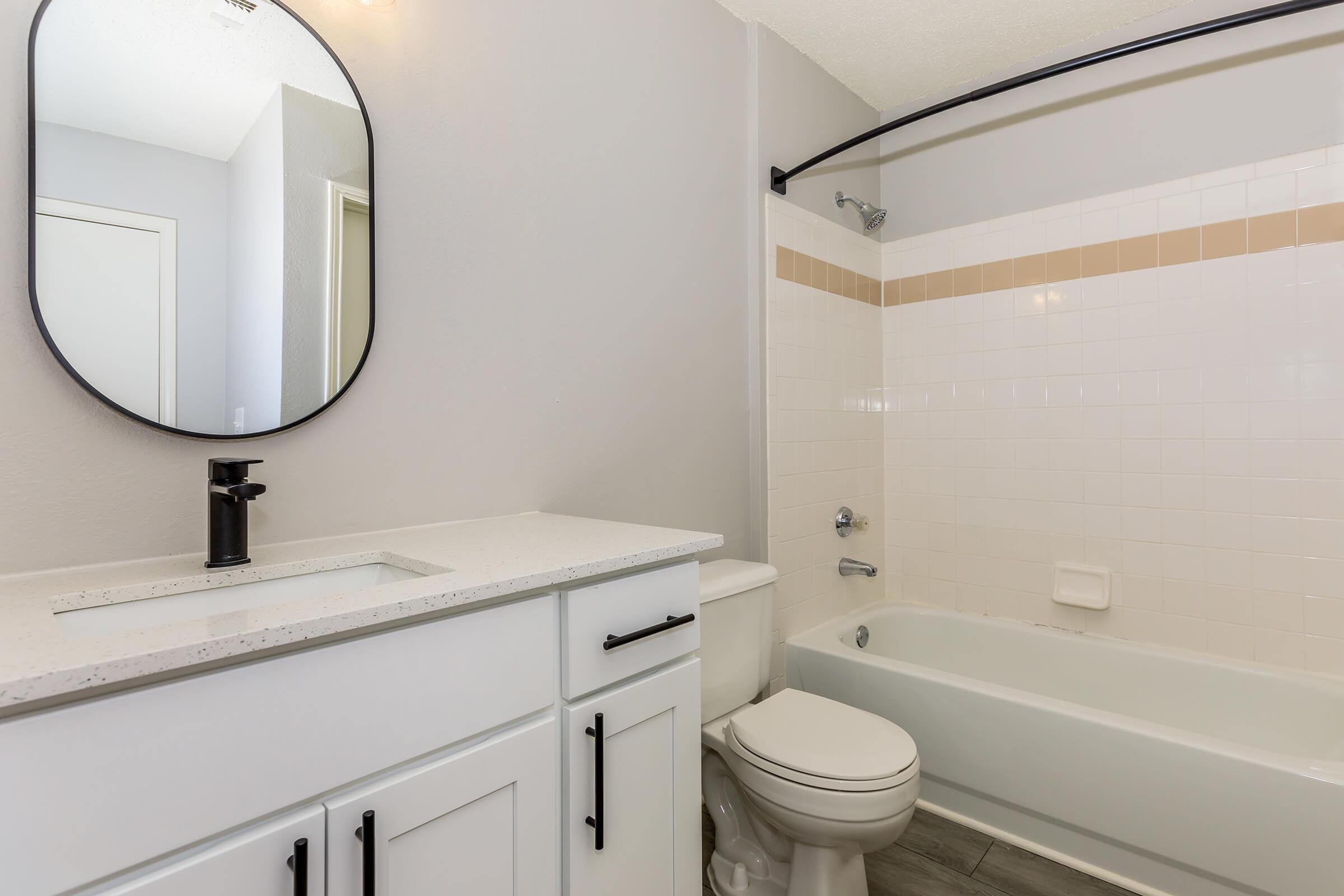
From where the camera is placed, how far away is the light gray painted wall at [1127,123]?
1.93m

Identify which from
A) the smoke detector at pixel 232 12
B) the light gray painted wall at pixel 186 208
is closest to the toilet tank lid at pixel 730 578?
the light gray painted wall at pixel 186 208

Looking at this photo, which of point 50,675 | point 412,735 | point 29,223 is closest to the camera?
point 50,675

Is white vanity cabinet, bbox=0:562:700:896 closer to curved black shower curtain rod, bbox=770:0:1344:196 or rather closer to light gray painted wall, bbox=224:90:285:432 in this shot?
light gray painted wall, bbox=224:90:285:432

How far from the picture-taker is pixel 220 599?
3.15 ft

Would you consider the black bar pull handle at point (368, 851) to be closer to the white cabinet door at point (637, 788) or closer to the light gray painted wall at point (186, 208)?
the white cabinet door at point (637, 788)

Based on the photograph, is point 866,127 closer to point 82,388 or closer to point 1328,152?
point 1328,152

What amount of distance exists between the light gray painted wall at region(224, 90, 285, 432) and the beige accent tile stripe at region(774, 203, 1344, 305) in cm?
148

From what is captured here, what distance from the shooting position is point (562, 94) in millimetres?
1609

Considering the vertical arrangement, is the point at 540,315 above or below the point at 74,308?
above

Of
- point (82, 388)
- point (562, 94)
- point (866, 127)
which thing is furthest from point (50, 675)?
point (866, 127)

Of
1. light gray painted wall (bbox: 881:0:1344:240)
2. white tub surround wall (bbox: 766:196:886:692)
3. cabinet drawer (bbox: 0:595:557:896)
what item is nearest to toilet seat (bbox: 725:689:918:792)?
white tub surround wall (bbox: 766:196:886:692)

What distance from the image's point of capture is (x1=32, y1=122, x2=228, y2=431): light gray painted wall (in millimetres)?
982

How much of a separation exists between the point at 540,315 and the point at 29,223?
0.87 meters

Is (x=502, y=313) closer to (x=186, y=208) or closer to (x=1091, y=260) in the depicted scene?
(x=186, y=208)
